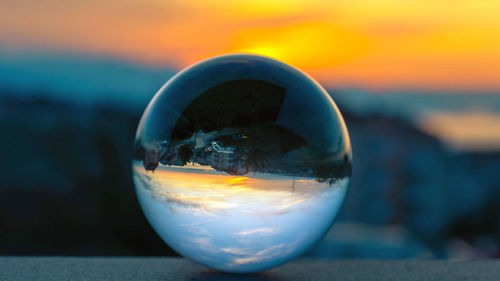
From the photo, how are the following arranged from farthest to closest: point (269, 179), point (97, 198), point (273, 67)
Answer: point (97, 198) < point (273, 67) < point (269, 179)

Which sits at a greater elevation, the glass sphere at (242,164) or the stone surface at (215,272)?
the glass sphere at (242,164)

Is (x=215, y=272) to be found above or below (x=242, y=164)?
below

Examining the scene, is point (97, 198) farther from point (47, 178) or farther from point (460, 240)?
point (460, 240)

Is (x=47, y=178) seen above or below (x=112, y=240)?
above

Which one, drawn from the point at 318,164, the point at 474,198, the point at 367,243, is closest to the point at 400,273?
the point at 318,164

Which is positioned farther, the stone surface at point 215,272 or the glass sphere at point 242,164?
the stone surface at point 215,272
